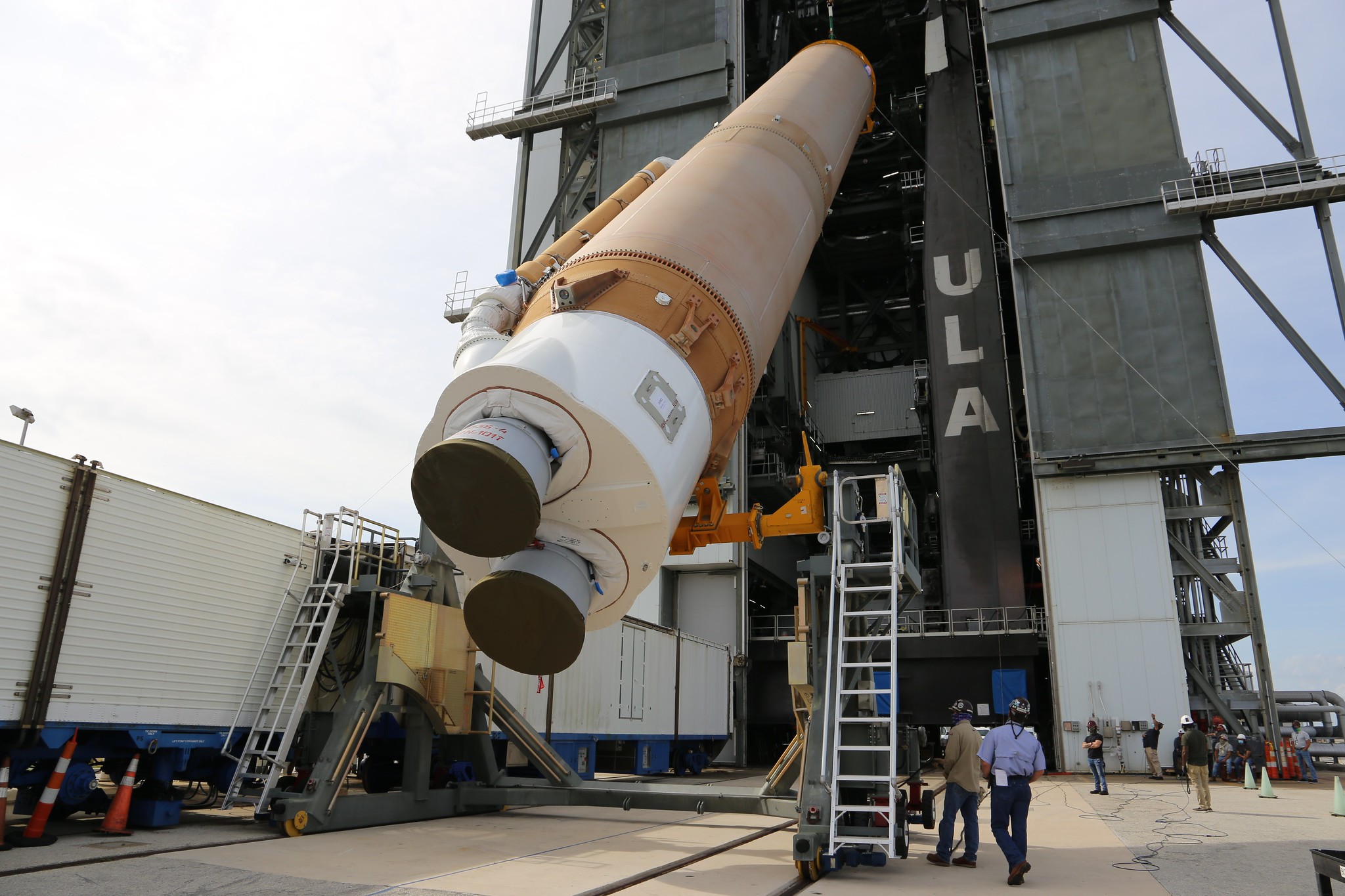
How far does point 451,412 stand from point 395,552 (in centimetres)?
574

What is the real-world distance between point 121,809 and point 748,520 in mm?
6596

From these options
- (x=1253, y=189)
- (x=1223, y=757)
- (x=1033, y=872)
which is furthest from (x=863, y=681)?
(x=1253, y=189)

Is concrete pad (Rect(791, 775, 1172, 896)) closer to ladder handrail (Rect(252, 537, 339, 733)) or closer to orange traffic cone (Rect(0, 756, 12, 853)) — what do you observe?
ladder handrail (Rect(252, 537, 339, 733))

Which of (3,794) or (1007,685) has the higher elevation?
(1007,685)

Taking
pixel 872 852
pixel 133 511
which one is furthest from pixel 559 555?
pixel 133 511

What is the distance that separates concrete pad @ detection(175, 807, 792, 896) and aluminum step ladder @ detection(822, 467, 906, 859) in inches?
63.8

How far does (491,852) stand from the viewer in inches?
297

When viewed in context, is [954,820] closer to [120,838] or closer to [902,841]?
[902,841]

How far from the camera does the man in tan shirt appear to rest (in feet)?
24.5

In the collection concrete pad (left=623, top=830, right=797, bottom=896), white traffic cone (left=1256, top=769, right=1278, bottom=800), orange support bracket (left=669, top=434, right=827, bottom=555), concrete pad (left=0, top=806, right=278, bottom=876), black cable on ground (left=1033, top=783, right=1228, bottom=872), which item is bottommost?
concrete pad (left=0, top=806, right=278, bottom=876)

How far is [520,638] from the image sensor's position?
226 inches

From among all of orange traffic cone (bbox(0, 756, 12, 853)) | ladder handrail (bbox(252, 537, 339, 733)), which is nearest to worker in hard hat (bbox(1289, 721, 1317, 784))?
ladder handrail (bbox(252, 537, 339, 733))

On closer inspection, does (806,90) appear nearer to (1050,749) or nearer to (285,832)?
(285,832)

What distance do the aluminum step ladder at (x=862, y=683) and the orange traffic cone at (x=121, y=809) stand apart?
6611 mm
